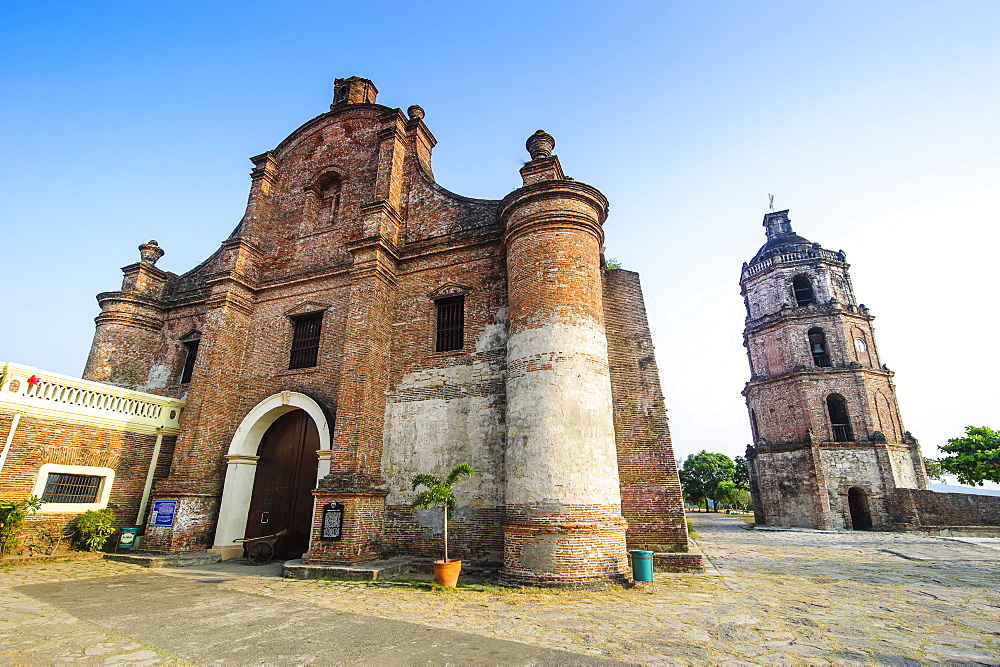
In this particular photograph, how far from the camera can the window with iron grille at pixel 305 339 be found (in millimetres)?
12578

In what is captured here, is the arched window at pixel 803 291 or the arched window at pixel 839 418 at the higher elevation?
the arched window at pixel 803 291

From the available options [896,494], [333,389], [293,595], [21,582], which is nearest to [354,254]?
[333,389]

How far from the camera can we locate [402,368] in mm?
11328

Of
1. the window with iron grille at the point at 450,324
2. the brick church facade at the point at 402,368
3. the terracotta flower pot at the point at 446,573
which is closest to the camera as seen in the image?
the terracotta flower pot at the point at 446,573

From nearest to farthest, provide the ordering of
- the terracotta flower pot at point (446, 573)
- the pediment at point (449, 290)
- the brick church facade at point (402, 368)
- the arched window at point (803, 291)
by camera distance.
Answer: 1. the terracotta flower pot at point (446, 573)
2. the brick church facade at point (402, 368)
3. the pediment at point (449, 290)
4. the arched window at point (803, 291)

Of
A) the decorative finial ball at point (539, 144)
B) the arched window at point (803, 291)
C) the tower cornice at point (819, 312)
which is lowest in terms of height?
the decorative finial ball at point (539, 144)

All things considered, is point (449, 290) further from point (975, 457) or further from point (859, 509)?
point (975, 457)

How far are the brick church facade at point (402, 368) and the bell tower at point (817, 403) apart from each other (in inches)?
708

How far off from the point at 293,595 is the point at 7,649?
331cm

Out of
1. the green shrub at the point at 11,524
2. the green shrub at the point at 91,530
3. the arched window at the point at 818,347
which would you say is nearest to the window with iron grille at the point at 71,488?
the green shrub at the point at 91,530

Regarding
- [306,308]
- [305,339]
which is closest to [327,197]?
[306,308]

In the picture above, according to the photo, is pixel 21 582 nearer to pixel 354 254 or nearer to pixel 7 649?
pixel 7 649

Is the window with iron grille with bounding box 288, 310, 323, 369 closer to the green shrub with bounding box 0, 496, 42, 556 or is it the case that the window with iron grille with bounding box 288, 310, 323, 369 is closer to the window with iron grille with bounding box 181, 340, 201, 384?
the window with iron grille with bounding box 181, 340, 201, 384

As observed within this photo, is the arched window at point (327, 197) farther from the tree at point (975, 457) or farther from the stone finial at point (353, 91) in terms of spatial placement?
the tree at point (975, 457)
